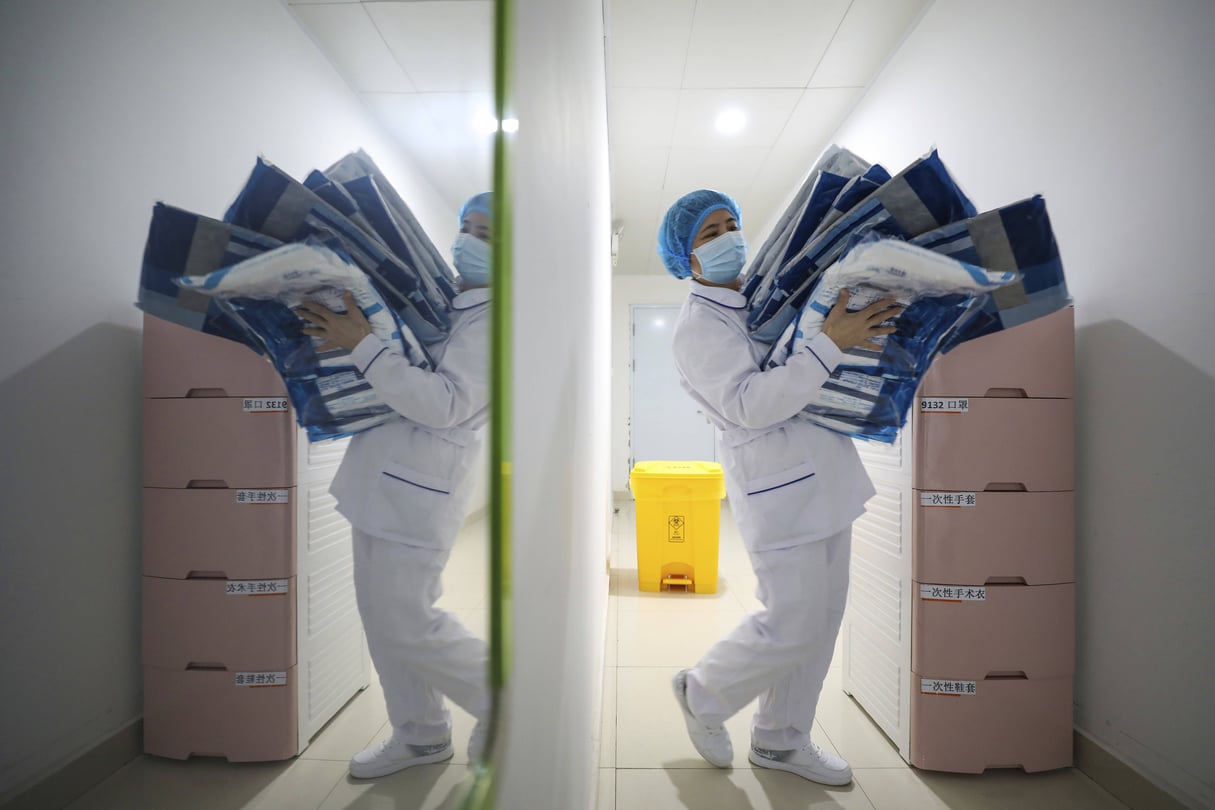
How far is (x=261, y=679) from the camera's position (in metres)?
0.21

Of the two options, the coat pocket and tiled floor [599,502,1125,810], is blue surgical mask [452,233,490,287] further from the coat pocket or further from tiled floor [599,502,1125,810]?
tiled floor [599,502,1125,810]

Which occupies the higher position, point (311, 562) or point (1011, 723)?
point (311, 562)

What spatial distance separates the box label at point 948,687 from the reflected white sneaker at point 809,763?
314mm

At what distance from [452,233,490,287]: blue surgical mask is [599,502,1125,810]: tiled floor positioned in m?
1.59

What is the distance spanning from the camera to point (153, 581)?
7.4 inches

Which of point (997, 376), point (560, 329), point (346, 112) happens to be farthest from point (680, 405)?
point (346, 112)

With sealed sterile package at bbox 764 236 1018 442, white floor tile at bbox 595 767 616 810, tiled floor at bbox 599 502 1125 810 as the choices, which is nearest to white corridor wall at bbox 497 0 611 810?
white floor tile at bbox 595 767 616 810

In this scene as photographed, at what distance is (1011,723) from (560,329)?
173 centimetres

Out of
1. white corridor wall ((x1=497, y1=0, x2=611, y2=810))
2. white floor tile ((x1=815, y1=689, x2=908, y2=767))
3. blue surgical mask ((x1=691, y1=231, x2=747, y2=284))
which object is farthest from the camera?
blue surgical mask ((x1=691, y1=231, x2=747, y2=284))

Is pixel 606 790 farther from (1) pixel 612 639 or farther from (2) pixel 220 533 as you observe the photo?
(2) pixel 220 533

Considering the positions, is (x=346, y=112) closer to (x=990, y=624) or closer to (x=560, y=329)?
(x=560, y=329)

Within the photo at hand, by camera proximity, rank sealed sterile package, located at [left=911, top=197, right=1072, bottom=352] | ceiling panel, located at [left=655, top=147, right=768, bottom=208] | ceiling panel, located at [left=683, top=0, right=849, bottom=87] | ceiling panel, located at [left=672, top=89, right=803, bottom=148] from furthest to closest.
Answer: ceiling panel, located at [left=655, top=147, right=768, bottom=208] → ceiling panel, located at [left=672, top=89, right=803, bottom=148] → ceiling panel, located at [left=683, top=0, right=849, bottom=87] → sealed sterile package, located at [left=911, top=197, right=1072, bottom=352]

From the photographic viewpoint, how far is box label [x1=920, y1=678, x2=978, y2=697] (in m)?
1.57

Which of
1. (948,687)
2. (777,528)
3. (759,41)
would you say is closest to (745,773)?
(948,687)
